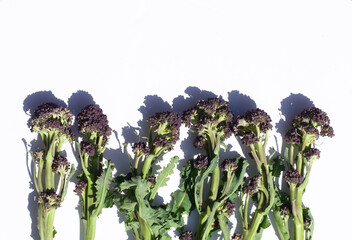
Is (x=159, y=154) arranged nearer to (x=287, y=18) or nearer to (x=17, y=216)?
(x=17, y=216)

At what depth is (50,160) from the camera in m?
2.30

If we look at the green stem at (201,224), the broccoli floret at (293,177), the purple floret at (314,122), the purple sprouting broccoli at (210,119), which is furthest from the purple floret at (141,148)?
the purple floret at (314,122)

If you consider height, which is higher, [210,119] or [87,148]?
[210,119]

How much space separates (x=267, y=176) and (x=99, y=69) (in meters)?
1.39

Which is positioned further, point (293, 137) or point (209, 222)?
point (293, 137)

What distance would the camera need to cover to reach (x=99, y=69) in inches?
100

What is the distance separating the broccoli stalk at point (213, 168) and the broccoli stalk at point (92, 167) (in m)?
0.57

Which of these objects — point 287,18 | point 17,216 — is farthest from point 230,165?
point 17,216

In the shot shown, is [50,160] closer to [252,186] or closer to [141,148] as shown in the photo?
[141,148]

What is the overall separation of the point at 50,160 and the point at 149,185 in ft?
2.19

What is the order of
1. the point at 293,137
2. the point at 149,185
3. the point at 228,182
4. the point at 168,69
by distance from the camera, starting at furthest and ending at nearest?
the point at 168,69
the point at 293,137
the point at 228,182
the point at 149,185

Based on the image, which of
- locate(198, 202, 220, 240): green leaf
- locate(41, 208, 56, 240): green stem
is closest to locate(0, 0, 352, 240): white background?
locate(41, 208, 56, 240): green stem

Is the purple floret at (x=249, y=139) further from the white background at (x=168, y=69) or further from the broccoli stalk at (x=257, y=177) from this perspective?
the white background at (x=168, y=69)

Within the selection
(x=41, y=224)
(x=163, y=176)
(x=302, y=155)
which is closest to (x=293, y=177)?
(x=302, y=155)
